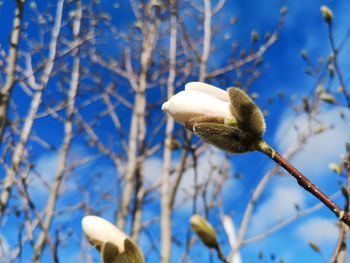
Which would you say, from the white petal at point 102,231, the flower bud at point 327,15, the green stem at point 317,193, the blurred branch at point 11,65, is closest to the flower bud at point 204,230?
the white petal at point 102,231

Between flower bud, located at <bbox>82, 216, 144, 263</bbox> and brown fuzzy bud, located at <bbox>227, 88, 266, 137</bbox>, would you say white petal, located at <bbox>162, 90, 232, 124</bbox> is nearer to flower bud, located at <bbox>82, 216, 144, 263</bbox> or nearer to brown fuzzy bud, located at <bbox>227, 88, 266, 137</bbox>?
brown fuzzy bud, located at <bbox>227, 88, 266, 137</bbox>

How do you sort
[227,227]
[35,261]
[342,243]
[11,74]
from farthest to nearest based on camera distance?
[227,227], [35,261], [11,74], [342,243]

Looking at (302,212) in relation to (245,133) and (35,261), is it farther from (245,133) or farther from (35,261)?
(245,133)

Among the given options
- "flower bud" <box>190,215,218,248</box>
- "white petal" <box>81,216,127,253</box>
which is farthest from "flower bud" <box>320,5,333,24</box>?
"white petal" <box>81,216,127,253</box>

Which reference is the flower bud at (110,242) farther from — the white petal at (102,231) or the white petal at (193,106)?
the white petal at (193,106)

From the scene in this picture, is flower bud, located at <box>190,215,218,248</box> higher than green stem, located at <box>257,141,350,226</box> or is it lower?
higher

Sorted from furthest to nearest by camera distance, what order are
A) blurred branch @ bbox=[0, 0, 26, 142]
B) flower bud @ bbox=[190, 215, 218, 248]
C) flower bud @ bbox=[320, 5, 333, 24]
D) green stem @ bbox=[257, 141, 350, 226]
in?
blurred branch @ bbox=[0, 0, 26, 142] → flower bud @ bbox=[320, 5, 333, 24] → flower bud @ bbox=[190, 215, 218, 248] → green stem @ bbox=[257, 141, 350, 226]

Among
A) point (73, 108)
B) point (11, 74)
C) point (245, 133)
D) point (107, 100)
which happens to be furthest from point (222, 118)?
point (107, 100)

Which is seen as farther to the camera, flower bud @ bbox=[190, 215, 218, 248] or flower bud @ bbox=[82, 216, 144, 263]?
flower bud @ bbox=[190, 215, 218, 248]

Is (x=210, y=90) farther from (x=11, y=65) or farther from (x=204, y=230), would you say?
(x=11, y=65)
